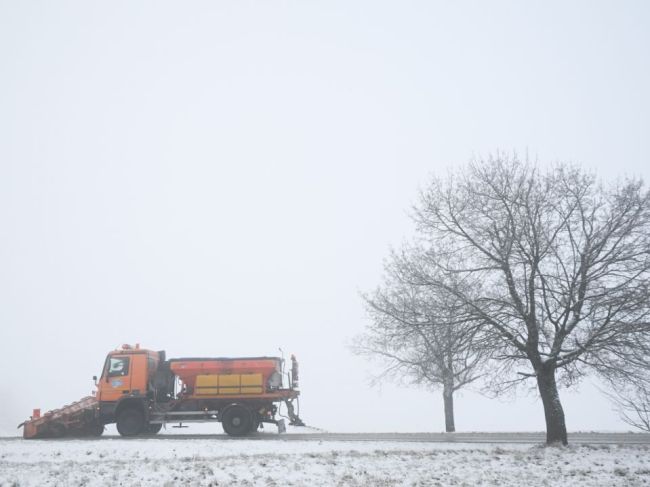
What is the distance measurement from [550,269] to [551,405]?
407cm

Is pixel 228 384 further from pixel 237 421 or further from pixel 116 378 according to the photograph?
pixel 116 378

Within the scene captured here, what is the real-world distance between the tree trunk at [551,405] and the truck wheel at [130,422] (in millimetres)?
15710

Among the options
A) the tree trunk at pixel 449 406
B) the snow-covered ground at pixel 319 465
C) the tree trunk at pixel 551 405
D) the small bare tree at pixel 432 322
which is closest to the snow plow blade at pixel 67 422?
the snow-covered ground at pixel 319 465

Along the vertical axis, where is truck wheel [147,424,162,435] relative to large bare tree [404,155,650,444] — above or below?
below

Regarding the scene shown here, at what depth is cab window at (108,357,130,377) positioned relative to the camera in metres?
21.7

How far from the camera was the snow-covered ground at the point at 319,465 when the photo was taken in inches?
401

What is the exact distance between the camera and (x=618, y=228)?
1465cm

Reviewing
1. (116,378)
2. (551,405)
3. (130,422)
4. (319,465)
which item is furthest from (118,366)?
(551,405)

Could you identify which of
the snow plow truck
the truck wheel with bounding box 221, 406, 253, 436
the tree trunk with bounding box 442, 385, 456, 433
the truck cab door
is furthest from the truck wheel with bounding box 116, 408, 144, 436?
the tree trunk with bounding box 442, 385, 456, 433

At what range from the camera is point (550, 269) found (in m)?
15.4

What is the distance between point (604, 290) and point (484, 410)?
86.5 metres

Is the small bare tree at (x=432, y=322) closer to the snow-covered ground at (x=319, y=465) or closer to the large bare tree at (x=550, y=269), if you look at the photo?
the large bare tree at (x=550, y=269)

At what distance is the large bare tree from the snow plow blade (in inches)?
613

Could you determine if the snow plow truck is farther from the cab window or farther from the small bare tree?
the small bare tree
